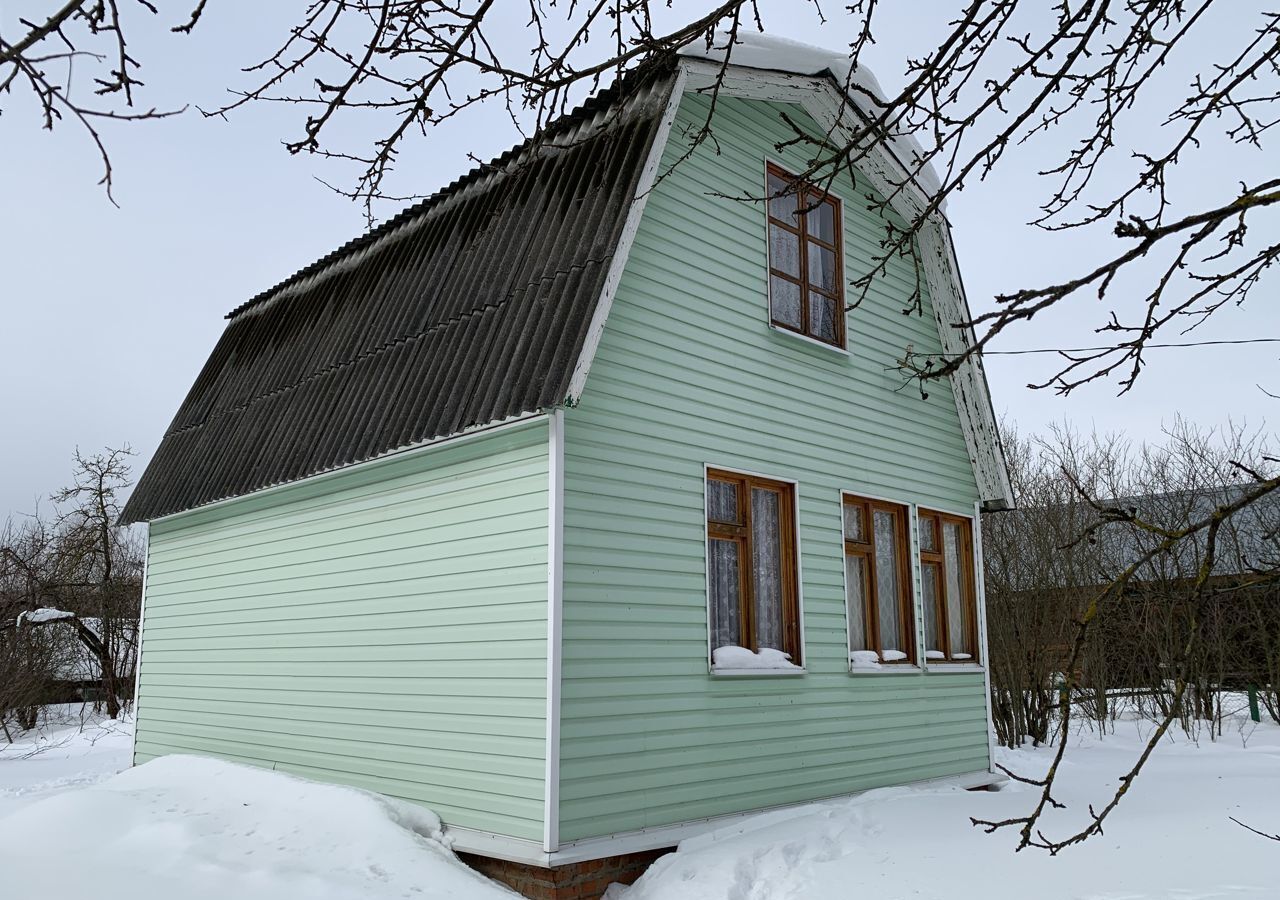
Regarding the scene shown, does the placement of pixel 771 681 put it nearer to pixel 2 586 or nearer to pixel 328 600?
pixel 328 600

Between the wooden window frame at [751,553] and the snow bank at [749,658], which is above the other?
the wooden window frame at [751,553]

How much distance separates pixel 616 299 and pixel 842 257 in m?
3.59

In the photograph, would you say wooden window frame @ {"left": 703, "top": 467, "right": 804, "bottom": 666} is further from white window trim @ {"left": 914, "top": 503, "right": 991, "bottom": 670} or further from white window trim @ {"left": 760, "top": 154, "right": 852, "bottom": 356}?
white window trim @ {"left": 914, "top": 503, "right": 991, "bottom": 670}

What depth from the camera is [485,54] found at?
3.79m

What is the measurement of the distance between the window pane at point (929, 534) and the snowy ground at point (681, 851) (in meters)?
2.64

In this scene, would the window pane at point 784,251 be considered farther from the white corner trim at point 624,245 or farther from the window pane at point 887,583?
the window pane at point 887,583

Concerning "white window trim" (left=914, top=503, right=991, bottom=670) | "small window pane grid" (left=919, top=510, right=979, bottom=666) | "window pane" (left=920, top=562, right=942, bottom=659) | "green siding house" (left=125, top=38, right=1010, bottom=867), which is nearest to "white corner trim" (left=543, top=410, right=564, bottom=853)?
"green siding house" (left=125, top=38, right=1010, bottom=867)

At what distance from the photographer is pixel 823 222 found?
10.3m

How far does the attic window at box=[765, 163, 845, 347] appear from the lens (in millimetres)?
9461

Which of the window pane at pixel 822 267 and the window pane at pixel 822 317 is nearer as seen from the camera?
the window pane at pixel 822 317

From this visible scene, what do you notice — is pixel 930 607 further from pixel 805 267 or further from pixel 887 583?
pixel 805 267

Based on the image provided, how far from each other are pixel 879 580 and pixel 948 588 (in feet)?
4.81

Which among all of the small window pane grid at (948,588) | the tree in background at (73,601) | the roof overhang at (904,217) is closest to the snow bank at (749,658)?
the roof overhang at (904,217)

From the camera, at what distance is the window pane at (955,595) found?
11.0 metres
